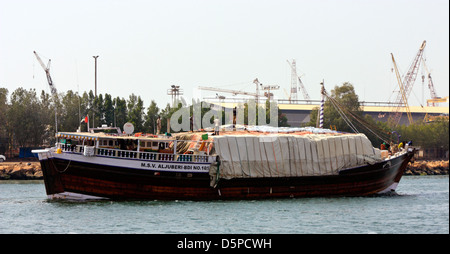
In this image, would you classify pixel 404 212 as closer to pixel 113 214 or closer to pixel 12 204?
pixel 113 214

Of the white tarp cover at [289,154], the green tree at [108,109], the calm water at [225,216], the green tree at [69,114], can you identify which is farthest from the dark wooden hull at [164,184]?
the green tree at [108,109]

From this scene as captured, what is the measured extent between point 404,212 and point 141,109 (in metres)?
63.1

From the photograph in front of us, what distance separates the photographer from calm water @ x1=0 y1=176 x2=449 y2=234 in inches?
1463

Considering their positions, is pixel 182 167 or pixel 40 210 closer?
pixel 40 210

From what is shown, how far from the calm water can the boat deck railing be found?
310cm

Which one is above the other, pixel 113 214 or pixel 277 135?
pixel 277 135

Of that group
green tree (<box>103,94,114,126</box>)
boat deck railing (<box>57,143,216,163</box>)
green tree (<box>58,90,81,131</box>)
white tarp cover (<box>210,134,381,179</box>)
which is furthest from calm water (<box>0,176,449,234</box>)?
green tree (<box>103,94,114,126</box>)

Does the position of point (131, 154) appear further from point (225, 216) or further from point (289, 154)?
point (289, 154)

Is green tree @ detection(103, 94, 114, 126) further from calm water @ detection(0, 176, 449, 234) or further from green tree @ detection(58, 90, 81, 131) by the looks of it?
calm water @ detection(0, 176, 449, 234)

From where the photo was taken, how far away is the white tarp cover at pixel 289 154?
50.5 m

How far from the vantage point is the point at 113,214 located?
4066 cm

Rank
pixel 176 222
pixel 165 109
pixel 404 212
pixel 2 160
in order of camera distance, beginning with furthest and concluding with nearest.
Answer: pixel 165 109 < pixel 2 160 < pixel 404 212 < pixel 176 222

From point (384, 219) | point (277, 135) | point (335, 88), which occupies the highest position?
point (335, 88)
